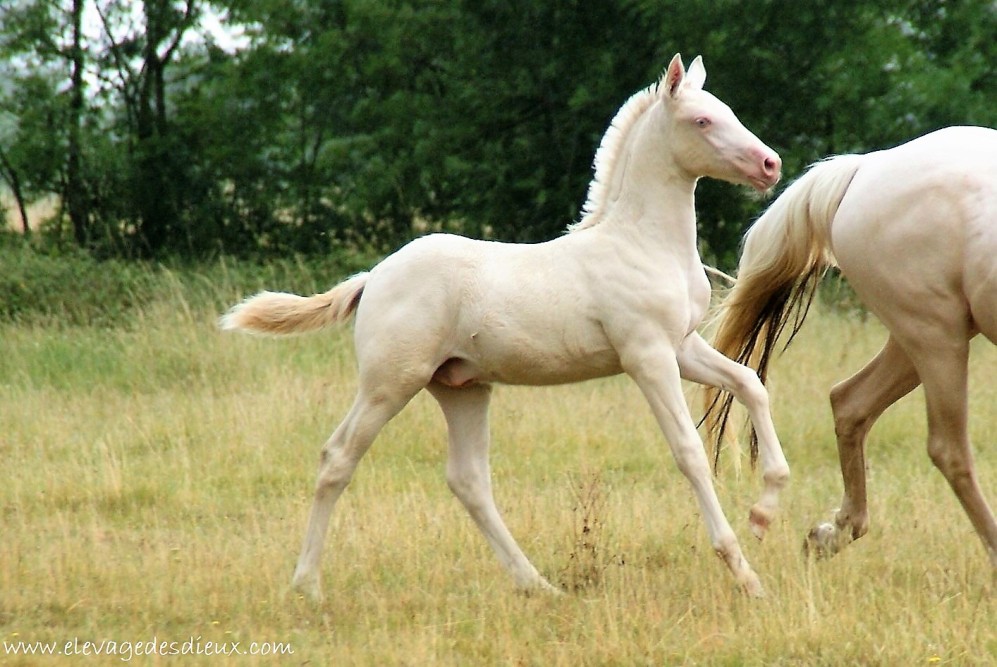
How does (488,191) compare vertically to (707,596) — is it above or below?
above

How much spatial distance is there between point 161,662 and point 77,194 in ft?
45.7

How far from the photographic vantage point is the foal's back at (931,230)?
4.84m

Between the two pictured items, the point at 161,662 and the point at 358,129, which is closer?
the point at 161,662

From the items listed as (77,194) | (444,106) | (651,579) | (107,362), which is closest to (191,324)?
(107,362)

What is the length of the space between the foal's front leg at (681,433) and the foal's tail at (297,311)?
119 centimetres

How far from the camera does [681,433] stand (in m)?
4.48

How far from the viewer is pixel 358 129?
55.9 ft

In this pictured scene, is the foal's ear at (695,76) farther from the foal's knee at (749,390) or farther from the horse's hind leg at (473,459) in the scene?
the horse's hind leg at (473,459)

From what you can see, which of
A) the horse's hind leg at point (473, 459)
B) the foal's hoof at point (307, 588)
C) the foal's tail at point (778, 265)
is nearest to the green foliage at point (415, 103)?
the foal's tail at point (778, 265)

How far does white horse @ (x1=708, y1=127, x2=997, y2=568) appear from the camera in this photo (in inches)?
193

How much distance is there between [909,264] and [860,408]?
0.84m

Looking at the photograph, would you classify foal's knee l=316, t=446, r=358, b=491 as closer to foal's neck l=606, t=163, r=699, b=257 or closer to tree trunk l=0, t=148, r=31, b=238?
foal's neck l=606, t=163, r=699, b=257

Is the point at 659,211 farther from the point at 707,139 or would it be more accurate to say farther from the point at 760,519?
the point at 760,519

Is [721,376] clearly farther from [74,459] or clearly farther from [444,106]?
[444,106]
